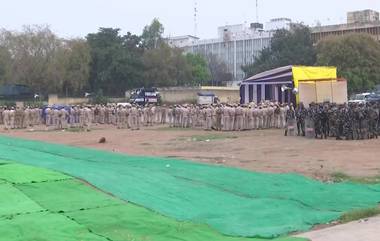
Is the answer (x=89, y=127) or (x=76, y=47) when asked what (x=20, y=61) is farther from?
(x=89, y=127)

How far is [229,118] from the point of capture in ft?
102

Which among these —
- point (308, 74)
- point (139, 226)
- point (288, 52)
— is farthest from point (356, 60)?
point (139, 226)

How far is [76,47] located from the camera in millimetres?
69438

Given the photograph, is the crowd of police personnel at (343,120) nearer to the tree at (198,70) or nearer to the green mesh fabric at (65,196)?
the green mesh fabric at (65,196)

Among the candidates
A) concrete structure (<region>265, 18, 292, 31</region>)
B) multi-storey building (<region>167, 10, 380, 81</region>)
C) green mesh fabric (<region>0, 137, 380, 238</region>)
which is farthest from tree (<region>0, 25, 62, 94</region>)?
concrete structure (<region>265, 18, 292, 31</region>)

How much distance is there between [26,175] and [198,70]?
272ft

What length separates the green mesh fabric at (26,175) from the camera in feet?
36.6

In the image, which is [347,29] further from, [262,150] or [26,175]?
[26,175]

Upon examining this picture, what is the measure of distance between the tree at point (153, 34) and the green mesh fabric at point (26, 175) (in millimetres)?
72471

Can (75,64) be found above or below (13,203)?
above

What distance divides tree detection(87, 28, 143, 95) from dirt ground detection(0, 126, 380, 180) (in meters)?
44.1

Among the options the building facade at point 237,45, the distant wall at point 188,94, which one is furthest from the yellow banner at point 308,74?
the building facade at point 237,45

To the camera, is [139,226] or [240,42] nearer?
[139,226]

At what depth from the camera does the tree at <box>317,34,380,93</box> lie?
64.0 meters
